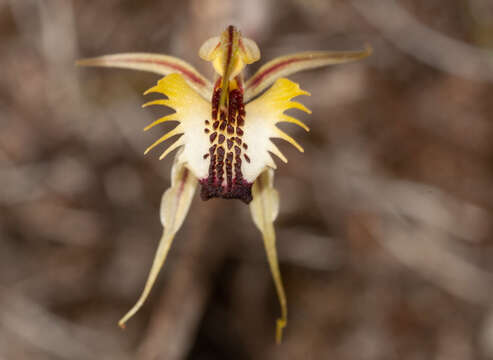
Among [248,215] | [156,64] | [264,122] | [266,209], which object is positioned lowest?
[248,215]

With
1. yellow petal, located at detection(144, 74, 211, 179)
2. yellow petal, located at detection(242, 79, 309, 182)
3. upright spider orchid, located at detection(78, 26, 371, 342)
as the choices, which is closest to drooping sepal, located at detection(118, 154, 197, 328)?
upright spider orchid, located at detection(78, 26, 371, 342)

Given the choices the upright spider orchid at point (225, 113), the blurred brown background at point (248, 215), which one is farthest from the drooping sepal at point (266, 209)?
the blurred brown background at point (248, 215)

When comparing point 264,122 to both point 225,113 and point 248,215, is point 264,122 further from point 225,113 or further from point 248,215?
point 248,215

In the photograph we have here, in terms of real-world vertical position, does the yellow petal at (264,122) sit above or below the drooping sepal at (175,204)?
above

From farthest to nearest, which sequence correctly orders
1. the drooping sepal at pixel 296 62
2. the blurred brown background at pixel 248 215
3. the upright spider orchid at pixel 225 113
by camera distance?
the blurred brown background at pixel 248 215, the drooping sepal at pixel 296 62, the upright spider orchid at pixel 225 113

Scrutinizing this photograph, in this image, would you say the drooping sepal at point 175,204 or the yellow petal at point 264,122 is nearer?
the yellow petal at point 264,122

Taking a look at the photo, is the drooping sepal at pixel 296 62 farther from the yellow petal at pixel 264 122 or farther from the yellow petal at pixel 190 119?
the yellow petal at pixel 190 119

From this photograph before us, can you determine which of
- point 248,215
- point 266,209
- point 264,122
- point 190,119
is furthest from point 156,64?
point 248,215
